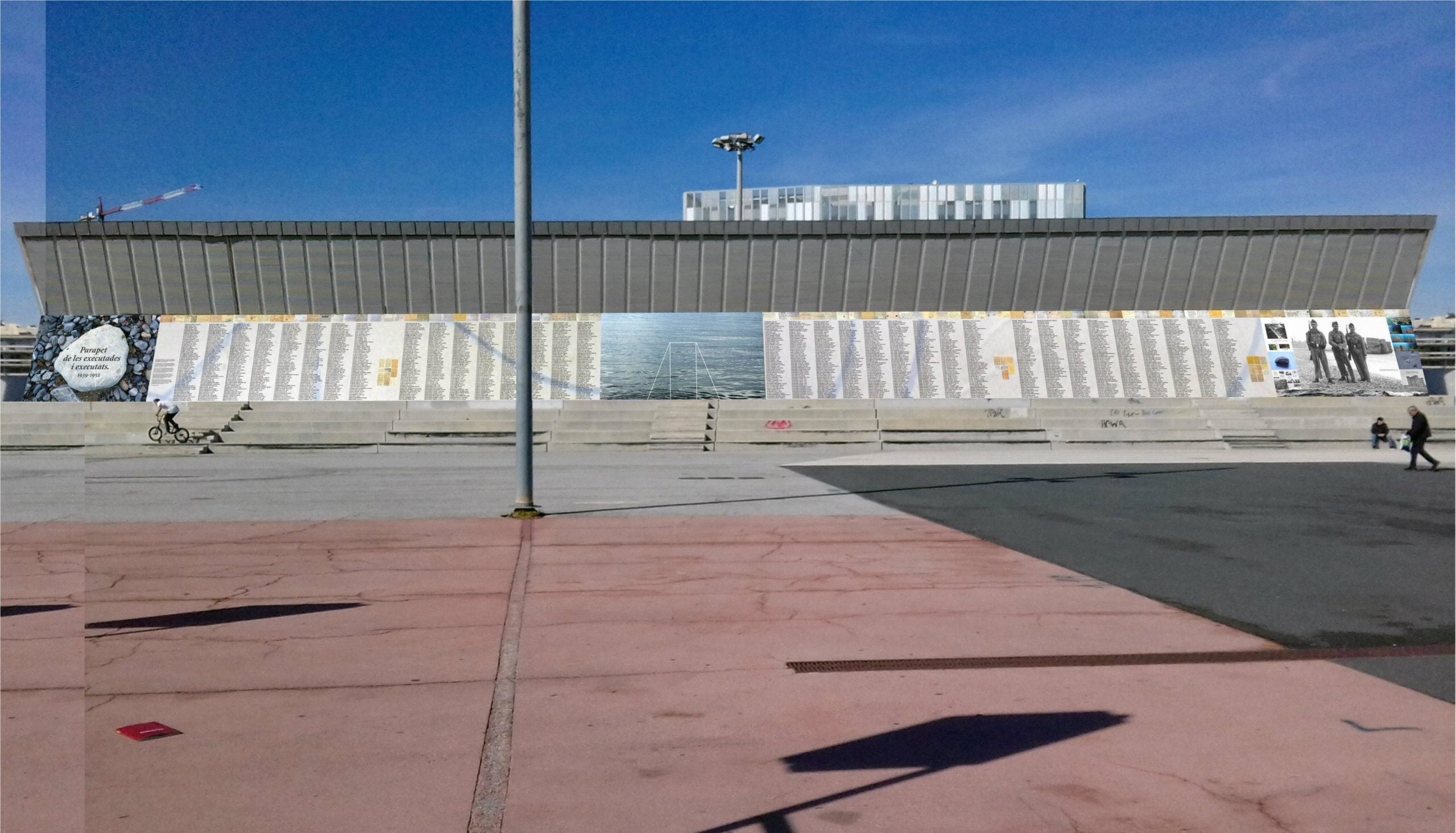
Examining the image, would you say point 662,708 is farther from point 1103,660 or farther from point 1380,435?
point 1380,435

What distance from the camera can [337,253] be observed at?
36781mm

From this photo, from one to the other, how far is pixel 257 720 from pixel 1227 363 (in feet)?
119

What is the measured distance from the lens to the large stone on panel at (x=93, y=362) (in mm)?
35531

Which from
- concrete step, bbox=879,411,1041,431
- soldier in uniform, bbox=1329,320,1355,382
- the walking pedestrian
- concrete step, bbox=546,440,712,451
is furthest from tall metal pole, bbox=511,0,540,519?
soldier in uniform, bbox=1329,320,1355,382

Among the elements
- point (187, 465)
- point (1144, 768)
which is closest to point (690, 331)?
point (187, 465)

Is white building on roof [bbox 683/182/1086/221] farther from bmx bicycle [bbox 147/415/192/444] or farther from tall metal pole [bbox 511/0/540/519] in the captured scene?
tall metal pole [bbox 511/0/540/519]

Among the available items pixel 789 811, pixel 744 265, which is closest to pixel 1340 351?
pixel 744 265

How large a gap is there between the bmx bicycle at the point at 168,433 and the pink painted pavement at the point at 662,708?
74.4ft

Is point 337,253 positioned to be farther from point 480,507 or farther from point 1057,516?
point 1057,516

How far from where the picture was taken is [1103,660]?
6422 mm

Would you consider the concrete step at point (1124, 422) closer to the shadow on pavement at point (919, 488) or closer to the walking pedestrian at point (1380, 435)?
the walking pedestrian at point (1380, 435)

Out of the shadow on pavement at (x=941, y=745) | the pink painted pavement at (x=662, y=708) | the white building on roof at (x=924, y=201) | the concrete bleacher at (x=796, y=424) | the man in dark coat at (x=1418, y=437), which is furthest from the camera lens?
the white building on roof at (x=924, y=201)

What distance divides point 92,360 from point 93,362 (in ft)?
0.29

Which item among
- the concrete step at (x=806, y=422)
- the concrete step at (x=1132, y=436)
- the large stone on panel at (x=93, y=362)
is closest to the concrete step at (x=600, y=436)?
the concrete step at (x=806, y=422)
